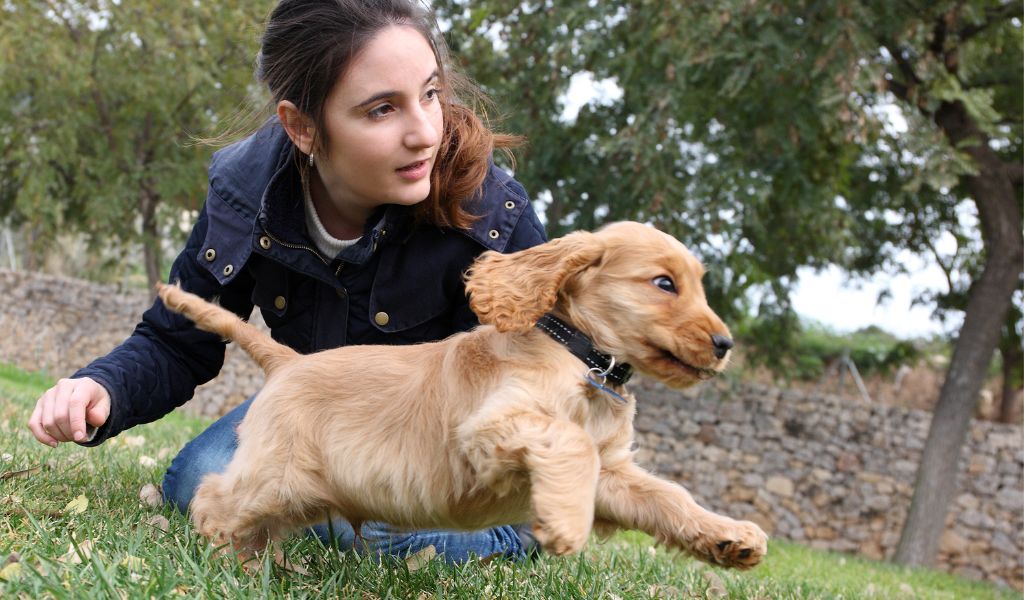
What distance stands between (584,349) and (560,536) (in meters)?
0.60

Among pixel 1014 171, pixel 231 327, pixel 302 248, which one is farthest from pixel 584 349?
pixel 1014 171

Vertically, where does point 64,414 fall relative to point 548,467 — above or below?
below

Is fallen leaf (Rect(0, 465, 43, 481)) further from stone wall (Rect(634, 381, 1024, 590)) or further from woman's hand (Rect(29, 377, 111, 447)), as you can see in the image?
stone wall (Rect(634, 381, 1024, 590))

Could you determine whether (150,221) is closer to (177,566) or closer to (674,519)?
(177,566)

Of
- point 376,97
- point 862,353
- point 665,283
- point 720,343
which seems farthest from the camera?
point 862,353

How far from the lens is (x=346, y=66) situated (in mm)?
2990

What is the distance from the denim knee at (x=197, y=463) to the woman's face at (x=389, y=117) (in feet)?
3.46

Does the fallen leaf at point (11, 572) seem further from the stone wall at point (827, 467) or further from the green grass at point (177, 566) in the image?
the stone wall at point (827, 467)

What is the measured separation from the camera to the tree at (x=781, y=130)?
9.73 meters

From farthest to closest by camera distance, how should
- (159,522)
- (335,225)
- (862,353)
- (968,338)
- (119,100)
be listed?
(119,100) < (862,353) < (968,338) < (335,225) < (159,522)

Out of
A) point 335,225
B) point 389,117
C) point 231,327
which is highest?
point 389,117

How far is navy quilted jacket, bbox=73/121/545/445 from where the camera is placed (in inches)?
131

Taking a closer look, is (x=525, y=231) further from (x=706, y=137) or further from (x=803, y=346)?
(x=803, y=346)

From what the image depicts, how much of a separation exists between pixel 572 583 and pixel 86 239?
18607 mm
